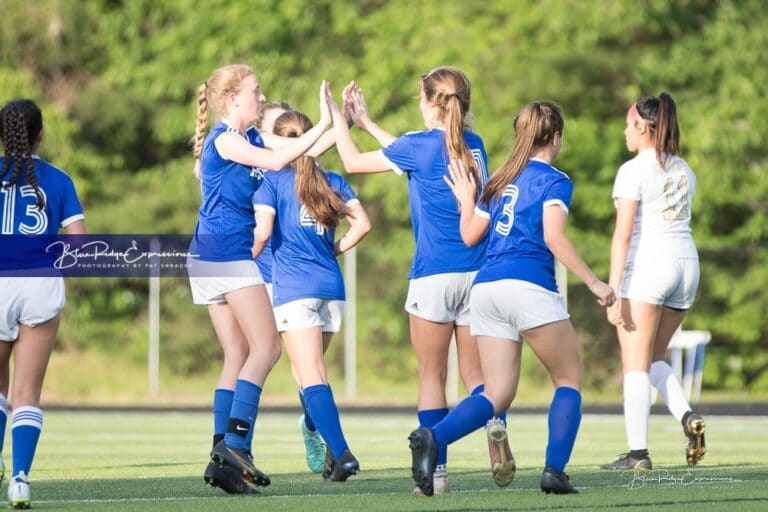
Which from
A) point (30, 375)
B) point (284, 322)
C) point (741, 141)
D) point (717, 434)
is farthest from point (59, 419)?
point (741, 141)

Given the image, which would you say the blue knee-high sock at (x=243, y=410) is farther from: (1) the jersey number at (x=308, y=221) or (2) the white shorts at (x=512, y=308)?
(2) the white shorts at (x=512, y=308)

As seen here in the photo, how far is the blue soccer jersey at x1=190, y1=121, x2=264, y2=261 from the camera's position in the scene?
755cm

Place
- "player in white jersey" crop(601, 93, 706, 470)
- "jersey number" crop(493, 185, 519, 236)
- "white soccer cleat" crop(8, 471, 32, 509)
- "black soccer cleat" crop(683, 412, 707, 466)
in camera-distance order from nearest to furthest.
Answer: "white soccer cleat" crop(8, 471, 32, 509) → "jersey number" crop(493, 185, 519, 236) → "black soccer cleat" crop(683, 412, 707, 466) → "player in white jersey" crop(601, 93, 706, 470)

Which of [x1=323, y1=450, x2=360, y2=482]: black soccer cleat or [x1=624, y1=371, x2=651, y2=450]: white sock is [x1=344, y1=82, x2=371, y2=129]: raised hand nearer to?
[x1=323, y1=450, x2=360, y2=482]: black soccer cleat

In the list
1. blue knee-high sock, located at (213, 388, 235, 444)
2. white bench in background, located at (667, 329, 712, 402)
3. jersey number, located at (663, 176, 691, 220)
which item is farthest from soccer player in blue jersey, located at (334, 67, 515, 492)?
white bench in background, located at (667, 329, 712, 402)

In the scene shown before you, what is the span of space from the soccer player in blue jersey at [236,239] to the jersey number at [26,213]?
38.8 inches

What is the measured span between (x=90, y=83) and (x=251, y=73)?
20588 mm

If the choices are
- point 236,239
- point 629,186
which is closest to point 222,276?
point 236,239

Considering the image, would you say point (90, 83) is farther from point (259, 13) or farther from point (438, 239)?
point (438, 239)

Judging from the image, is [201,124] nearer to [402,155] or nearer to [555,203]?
[402,155]

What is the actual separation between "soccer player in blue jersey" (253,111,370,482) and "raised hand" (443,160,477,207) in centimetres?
130

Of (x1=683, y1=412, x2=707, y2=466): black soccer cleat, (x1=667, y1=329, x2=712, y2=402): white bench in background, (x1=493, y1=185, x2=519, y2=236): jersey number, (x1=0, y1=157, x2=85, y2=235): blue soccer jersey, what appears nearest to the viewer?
(x1=0, y1=157, x2=85, y2=235): blue soccer jersey

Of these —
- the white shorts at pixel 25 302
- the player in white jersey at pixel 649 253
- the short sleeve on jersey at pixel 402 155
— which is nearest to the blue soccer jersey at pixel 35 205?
the white shorts at pixel 25 302

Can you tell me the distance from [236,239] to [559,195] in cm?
167
